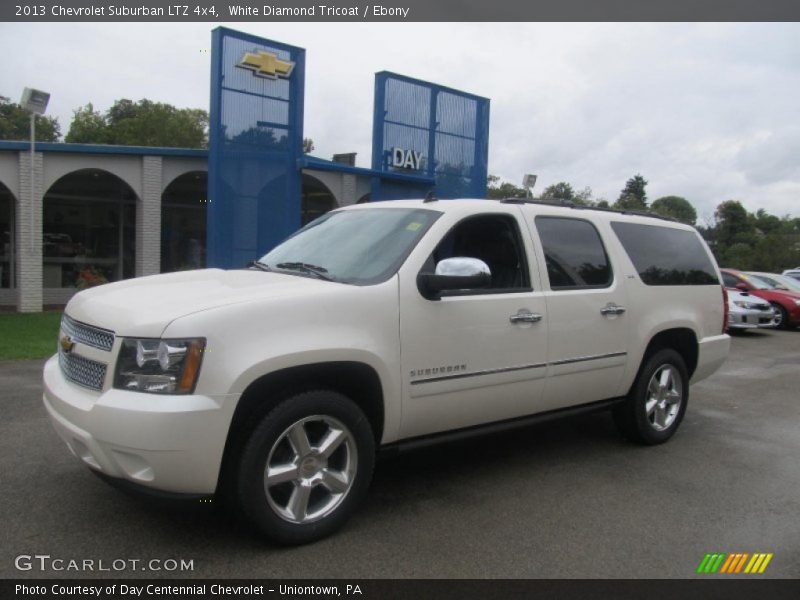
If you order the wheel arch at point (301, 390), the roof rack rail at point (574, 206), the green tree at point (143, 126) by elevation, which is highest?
the green tree at point (143, 126)

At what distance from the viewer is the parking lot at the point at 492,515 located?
3396 millimetres

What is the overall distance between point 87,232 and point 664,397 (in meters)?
16.7

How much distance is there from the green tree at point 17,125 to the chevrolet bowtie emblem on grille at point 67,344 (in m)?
54.8

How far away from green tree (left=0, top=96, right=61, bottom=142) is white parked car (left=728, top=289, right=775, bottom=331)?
2022 inches

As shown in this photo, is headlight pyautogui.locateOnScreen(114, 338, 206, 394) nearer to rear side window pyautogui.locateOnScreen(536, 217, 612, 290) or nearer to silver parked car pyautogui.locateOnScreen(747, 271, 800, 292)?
rear side window pyautogui.locateOnScreen(536, 217, 612, 290)

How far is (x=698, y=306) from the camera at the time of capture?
19.5ft

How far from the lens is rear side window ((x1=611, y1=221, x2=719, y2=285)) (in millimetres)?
5512

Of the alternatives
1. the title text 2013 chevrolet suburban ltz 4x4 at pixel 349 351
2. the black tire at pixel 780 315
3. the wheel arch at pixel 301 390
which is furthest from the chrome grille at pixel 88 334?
the black tire at pixel 780 315

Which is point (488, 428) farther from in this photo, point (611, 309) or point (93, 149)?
point (93, 149)

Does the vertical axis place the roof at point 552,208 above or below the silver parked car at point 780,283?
above

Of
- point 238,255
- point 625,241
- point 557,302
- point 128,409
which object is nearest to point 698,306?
point 625,241

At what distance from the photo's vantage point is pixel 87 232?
60.1ft

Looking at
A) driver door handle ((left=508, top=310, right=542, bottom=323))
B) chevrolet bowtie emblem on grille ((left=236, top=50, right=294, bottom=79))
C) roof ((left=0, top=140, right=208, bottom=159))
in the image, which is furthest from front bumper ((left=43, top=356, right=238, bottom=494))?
roof ((left=0, top=140, right=208, bottom=159))

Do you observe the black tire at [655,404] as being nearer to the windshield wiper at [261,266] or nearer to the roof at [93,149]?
the windshield wiper at [261,266]
